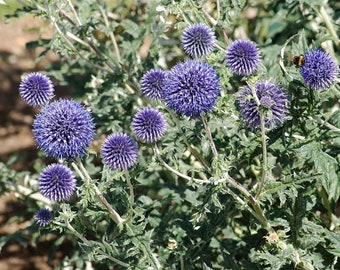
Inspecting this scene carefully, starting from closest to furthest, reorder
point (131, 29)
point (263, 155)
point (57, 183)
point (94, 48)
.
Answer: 1. point (263, 155)
2. point (57, 183)
3. point (94, 48)
4. point (131, 29)

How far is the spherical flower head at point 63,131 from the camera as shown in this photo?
8.23 feet

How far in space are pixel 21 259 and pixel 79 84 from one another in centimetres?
152

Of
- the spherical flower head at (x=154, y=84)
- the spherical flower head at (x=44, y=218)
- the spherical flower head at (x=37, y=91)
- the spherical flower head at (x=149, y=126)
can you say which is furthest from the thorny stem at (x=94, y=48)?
the spherical flower head at (x=44, y=218)

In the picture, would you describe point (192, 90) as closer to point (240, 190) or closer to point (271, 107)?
point (271, 107)

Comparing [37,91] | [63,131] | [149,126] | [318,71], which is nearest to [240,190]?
[149,126]

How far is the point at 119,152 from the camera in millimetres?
2576

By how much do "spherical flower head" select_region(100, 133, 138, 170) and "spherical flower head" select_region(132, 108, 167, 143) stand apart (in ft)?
0.22

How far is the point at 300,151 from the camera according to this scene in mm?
2586

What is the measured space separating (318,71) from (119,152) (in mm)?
971

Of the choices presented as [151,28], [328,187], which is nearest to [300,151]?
[328,187]

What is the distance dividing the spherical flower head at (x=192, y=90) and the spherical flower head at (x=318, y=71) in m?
0.42

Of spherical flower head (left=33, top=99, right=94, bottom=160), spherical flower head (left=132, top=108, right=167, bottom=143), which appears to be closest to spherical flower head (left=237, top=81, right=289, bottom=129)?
spherical flower head (left=132, top=108, right=167, bottom=143)

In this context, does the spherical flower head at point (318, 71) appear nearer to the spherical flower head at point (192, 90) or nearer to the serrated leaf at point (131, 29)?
the spherical flower head at point (192, 90)

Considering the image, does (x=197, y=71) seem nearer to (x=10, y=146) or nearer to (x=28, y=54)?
(x=10, y=146)
